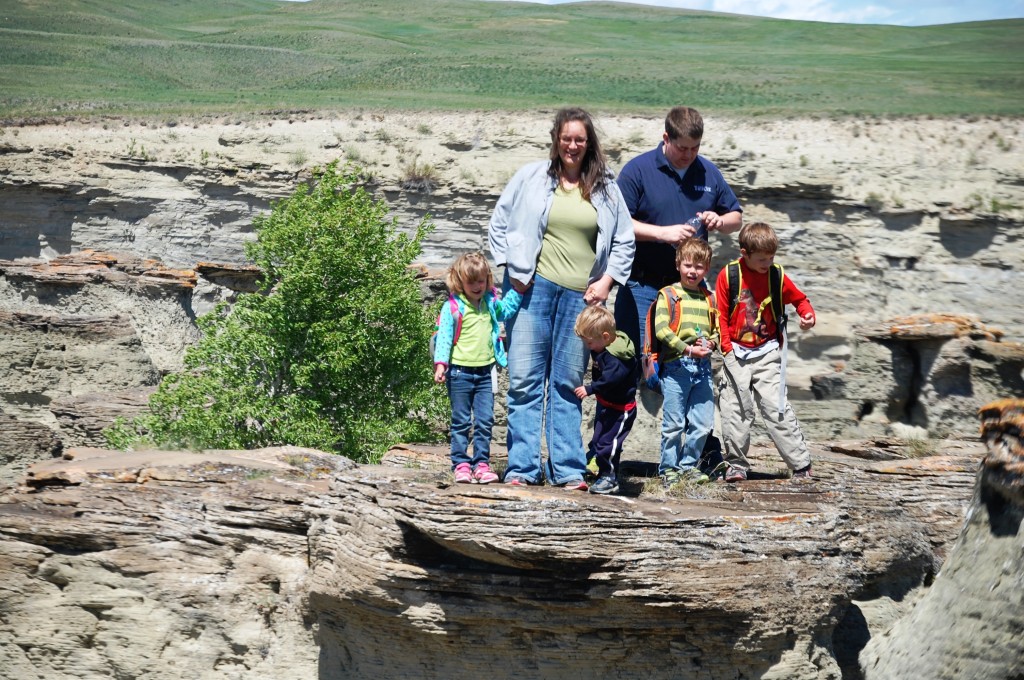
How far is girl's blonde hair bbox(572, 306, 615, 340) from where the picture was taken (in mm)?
7426

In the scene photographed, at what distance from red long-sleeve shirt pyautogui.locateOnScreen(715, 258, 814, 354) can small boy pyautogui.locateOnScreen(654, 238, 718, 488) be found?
102mm

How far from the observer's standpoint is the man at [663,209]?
8078 mm

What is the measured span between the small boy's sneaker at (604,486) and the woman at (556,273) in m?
0.15

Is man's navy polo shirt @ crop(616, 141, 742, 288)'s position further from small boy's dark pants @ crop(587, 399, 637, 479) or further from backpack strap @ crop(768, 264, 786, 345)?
small boy's dark pants @ crop(587, 399, 637, 479)

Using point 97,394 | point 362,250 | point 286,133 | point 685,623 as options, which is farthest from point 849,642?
point 286,133

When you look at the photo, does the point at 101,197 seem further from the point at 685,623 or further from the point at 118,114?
the point at 685,623

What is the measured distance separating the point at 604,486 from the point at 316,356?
6738mm

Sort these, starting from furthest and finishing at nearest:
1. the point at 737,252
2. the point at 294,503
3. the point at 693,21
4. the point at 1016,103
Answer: the point at 693,21 → the point at 1016,103 → the point at 737,252 → the point at 294,503

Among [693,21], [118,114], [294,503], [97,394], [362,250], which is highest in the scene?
[693,21]

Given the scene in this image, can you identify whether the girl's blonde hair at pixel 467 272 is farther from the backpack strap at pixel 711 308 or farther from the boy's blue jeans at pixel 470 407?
the backpack strap at pixel 711 308

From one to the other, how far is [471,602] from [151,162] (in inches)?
736

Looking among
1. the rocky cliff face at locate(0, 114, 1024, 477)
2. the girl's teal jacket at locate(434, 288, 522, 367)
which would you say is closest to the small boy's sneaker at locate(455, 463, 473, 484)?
the girl's teal jacket at locate(434, 288, 522, 367)

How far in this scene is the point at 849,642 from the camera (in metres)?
8.68

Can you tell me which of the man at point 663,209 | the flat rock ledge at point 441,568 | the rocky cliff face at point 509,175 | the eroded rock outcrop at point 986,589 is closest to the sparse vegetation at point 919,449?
the flat rock ledge at point 441,568
